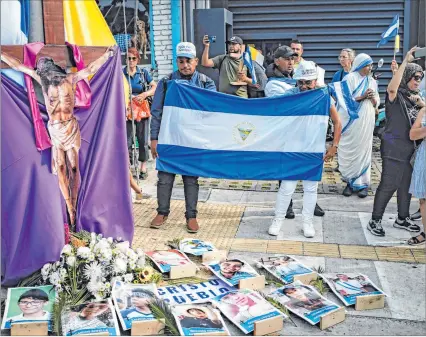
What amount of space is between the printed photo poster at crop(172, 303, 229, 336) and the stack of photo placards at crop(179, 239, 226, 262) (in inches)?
43.1

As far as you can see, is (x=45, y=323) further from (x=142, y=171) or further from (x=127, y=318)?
(x=142, y=171)

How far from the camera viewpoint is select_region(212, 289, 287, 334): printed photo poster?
414 centimetres

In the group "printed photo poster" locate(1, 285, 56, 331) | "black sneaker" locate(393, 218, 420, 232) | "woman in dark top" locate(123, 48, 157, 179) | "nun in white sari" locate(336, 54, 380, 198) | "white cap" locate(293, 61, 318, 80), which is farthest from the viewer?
"woman in dark top" locate(123, 48, 157, 179)

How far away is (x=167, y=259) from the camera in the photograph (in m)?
5.25

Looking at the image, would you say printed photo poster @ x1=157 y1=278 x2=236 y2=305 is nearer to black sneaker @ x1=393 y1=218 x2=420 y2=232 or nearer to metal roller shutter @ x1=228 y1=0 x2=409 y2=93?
black sneaker @ x1=393 y1=218 x2=420 y2=232

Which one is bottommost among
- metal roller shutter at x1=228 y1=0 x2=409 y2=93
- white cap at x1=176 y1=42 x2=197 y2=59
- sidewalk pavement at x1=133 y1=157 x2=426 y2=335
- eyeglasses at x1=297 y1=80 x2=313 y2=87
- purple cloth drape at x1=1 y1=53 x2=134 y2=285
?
sidewalk pavement at x1=133 y1=157 x2=426 y2=335

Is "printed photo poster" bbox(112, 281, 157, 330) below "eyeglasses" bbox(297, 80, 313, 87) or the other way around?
below

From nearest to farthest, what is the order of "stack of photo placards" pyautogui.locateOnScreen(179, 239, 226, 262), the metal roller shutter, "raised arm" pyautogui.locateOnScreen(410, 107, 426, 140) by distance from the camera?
"stack of photo placards" pyautogui.locateOnScreen(179, 239, 226, 262)
"raised arm" pyautogui.locateOnScreen(410, 107, 426, 140)
the metal roller shutter

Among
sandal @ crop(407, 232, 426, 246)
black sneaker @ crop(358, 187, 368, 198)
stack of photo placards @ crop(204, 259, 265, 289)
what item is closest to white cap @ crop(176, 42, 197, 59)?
stack of photo placards @ crop(204, 259, 265, 289)

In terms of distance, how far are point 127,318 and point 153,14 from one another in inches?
339

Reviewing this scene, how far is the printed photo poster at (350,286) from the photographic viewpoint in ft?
15.0

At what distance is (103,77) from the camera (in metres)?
5.16

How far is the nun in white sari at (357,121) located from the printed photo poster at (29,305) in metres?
4.75

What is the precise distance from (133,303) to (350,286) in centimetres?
177
